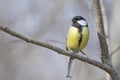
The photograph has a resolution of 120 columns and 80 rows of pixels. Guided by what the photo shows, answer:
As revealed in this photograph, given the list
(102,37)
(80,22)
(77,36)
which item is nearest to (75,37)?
(77,36)

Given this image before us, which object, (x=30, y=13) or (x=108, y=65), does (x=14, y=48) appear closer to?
(x=30, y=13)

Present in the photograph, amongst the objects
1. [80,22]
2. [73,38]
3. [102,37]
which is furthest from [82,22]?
[102,37]

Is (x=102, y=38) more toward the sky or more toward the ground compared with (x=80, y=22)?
more toward the sky

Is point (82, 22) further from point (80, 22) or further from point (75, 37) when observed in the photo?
point (75, 37)

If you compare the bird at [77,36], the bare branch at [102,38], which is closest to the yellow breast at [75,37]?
the bird at [77,36]

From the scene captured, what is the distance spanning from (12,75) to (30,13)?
0.73 metres

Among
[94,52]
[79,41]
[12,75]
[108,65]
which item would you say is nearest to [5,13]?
[12,75]

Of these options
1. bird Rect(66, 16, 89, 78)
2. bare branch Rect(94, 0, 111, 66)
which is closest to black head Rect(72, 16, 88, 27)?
bird Rect(66, 16, 89, 78)

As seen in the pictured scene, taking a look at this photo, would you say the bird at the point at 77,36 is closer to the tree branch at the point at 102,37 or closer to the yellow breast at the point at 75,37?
the yellow breast at the point at 75,37

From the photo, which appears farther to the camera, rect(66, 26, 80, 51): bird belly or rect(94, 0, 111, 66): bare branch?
rect(66, 26, 80, 51): bird belly

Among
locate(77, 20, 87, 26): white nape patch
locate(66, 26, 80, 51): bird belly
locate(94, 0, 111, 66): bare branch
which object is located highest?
locate(94, 0, 111, 66): bare branch

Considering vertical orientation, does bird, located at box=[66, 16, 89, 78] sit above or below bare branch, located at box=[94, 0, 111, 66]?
below

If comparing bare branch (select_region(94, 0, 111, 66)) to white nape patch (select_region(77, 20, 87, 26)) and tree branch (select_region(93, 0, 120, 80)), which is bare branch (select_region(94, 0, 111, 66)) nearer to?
tree branch (select_region(93, 0, 120, 80))

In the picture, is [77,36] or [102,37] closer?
[102,37]
